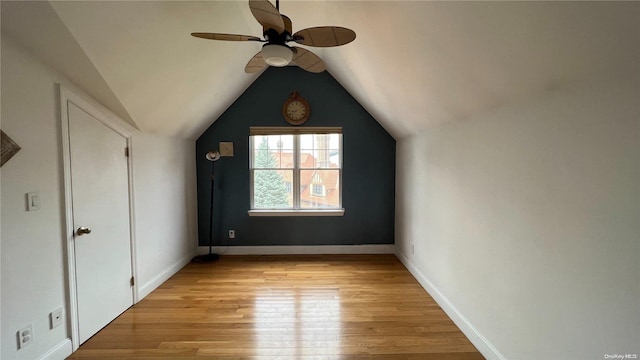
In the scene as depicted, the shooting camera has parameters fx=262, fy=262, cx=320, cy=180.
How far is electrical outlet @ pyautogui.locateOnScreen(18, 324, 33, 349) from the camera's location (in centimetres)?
161

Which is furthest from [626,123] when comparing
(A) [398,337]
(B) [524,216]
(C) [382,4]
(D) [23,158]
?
(D) [23,158]

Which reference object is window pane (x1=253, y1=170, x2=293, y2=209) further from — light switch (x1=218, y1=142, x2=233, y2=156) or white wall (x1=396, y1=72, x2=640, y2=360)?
white wall (x1=396, y1=72, x2=640, y2=360)

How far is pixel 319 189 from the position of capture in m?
4.21

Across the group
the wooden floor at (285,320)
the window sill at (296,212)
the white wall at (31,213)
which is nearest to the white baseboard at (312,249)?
the window sill at (296,212)

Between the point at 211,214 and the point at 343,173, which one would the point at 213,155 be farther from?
the point at 343,173

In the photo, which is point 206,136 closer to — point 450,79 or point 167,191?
point 167,191

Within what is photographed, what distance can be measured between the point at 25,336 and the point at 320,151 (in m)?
3.45

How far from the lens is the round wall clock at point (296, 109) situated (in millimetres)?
3982

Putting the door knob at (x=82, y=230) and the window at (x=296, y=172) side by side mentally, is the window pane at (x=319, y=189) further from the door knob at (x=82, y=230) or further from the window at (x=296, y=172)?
the door knob at (x=82, y=230)

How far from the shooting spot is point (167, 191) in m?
3.31

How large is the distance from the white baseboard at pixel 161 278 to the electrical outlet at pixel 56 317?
89cm

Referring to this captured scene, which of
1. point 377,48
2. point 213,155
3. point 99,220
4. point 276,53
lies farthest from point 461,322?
point 213,155

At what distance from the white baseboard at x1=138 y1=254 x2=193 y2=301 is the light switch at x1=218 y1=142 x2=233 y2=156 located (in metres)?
1.61

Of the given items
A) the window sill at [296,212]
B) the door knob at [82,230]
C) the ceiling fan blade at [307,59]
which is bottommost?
the window sill at [296,212]
